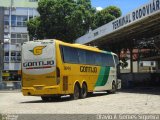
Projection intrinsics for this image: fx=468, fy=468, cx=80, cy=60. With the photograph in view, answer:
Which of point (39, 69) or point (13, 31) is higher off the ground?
point (13, 31)

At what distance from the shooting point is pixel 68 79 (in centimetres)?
2275

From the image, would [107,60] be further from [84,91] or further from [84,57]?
[84,91]

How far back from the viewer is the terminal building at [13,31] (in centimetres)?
7106

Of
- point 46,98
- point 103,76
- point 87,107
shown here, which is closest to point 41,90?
point 46,98

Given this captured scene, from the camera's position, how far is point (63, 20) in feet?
167

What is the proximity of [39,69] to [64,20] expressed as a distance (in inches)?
1139

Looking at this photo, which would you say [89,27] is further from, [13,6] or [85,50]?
[85,50]

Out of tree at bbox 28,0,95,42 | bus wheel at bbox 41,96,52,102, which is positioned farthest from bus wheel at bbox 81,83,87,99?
tree at bbox 28,0,95,42

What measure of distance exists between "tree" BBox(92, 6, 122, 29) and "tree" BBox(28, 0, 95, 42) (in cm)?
131

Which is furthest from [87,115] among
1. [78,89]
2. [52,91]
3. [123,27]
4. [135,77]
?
[135,77]

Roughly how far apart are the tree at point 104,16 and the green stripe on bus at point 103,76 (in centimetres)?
2573

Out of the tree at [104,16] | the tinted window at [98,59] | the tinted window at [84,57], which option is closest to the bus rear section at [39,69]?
the tinted window at [84,57]

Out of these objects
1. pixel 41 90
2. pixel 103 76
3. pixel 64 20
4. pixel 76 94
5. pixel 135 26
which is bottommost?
pixel 76 94

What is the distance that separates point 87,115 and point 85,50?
1098 centimetres
